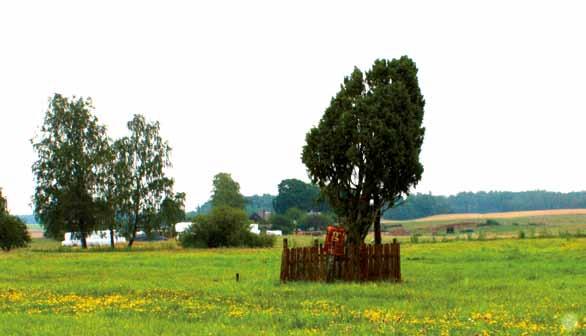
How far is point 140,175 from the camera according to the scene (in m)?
101

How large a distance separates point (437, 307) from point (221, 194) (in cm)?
14034

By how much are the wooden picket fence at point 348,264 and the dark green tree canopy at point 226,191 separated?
128 m

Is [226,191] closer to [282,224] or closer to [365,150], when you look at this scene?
[282,224]

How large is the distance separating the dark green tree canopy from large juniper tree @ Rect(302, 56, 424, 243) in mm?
118402

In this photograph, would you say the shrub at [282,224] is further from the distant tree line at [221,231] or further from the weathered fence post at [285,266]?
the weathered fence post at [285,266]

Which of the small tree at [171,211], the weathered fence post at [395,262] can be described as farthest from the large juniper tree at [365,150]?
the small tree at [171,211]

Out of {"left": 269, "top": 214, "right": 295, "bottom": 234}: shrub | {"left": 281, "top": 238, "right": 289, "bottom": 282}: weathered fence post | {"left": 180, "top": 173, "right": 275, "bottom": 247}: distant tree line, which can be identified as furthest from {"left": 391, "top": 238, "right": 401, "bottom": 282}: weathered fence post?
{"left": 269, "top": 214, "right": 295, "bottom": 234}: shrub

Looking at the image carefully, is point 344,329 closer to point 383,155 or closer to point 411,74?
point 383,155

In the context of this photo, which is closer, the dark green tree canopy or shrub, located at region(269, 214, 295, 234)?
the dark green tree canopy

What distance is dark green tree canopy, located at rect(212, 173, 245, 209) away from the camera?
6260 inches

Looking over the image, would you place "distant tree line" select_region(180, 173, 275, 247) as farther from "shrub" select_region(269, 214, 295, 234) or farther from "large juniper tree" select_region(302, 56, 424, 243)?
"shrub" select_region(269, 214, 295, 234)

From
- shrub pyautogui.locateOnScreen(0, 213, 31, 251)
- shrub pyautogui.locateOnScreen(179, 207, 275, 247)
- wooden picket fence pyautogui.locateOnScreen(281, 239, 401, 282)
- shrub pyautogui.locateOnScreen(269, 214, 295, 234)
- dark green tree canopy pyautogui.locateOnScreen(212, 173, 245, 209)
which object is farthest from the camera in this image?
shrub pyautogui.locateOnScreen(269, 214, 295, 234)

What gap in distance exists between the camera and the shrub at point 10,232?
93.3 metres

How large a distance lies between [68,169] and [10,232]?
1060 cm
